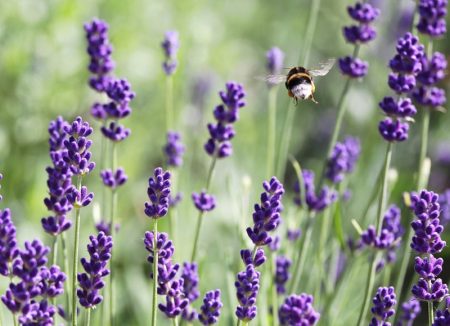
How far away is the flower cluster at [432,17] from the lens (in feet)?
8.15

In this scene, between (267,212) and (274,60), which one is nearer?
(267,212)

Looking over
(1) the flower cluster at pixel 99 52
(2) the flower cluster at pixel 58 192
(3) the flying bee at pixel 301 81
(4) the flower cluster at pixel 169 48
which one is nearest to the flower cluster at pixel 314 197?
(3) the flying bee at pixel 301 81

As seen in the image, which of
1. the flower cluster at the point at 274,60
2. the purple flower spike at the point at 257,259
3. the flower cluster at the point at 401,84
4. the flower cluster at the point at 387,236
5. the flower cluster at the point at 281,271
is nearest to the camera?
the purple flower spike at the point at 257,259

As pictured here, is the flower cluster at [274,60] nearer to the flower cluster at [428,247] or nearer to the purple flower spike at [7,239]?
the flower cluster at [428,247]

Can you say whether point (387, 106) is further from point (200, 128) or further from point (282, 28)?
point (282, 28)

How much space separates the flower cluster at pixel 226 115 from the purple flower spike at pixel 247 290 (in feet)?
2.07

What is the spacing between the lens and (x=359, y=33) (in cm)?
261

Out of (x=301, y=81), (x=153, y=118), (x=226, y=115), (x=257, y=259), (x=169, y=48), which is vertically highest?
(x=153, y=118)

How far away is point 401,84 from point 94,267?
3.26 feet

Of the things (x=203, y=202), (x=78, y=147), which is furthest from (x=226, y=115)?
(x=78, y=147)

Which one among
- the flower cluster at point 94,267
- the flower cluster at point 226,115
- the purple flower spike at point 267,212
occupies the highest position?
the flower cluster at point 226,115

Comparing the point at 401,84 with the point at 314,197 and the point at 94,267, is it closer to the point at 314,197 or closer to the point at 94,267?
the point at 314,197

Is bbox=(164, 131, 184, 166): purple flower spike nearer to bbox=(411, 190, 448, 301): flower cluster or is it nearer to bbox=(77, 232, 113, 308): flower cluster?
bbox=(77, 232, 113, 308): flower cluster

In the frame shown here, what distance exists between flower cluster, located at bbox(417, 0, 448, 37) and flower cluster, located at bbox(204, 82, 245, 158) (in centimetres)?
62
